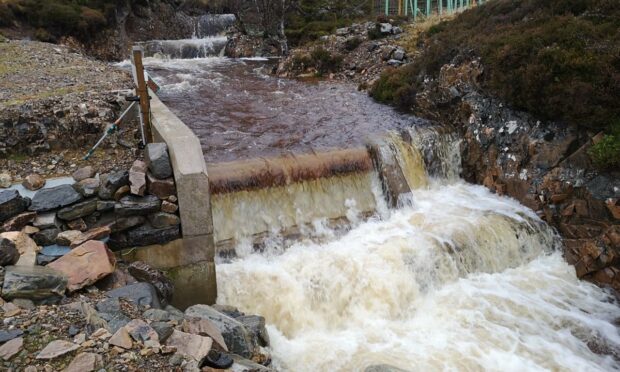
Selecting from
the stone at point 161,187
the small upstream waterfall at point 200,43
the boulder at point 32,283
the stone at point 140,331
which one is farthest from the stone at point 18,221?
the small upstream waterfall at point 200,43

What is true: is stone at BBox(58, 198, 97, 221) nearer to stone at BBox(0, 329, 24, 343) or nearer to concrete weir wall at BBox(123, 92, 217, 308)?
concrete weir wall at BBox(123, 92, 217, 308)

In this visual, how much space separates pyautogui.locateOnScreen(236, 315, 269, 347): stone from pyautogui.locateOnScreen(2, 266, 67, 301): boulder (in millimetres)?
2403

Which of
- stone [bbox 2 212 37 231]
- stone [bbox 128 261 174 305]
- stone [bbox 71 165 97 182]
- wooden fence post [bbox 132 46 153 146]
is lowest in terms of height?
stone [bbox 128 261 174 305]

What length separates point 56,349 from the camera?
167 inches

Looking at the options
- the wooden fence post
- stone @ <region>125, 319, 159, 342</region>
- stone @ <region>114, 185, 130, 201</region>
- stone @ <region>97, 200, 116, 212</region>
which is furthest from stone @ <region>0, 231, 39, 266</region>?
the wooden fence post

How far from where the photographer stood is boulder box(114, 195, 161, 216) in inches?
268

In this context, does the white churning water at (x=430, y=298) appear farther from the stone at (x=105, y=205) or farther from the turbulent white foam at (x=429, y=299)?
the stone at (x=105, y=205)

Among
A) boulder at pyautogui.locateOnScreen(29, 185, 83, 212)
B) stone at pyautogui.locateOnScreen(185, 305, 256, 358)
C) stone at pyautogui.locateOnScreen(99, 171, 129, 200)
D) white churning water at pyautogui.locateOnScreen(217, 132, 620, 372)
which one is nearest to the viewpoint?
stone at pyautogui.locateOnScreen(185, 305, 256, 358)

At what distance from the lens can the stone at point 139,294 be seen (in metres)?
5.66

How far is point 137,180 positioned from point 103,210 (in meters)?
0.67

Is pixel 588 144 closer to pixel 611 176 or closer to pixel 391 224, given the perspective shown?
pixel 611 176

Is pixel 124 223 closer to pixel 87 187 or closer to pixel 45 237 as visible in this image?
pixel 87 187

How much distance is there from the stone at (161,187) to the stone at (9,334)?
293 centimetres

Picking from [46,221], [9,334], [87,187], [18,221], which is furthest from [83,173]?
[9,334]
